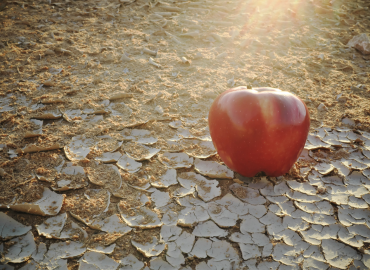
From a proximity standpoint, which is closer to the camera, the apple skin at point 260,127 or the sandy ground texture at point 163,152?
the sandy ground texture at point 163,152

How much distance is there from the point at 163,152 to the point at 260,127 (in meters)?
0.57

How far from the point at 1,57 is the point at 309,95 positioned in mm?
2398

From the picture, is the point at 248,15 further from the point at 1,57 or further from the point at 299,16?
the point at 1,57

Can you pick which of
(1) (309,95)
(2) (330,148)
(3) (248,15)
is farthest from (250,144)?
(3) (248,15)

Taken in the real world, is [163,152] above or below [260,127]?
below

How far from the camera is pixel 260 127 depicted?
1.26 m

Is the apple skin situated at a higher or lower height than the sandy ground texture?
higher

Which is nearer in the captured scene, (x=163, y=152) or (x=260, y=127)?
(x=260, y=127)

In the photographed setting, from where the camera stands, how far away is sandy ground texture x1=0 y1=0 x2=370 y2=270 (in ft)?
3.73

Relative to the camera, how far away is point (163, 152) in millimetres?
1589

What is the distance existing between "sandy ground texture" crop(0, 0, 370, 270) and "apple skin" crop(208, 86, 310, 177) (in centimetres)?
16

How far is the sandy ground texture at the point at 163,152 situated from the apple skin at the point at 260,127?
0.16m

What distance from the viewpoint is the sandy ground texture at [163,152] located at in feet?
3.73

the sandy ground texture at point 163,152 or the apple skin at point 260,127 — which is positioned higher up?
the apple skin at point 260,127
